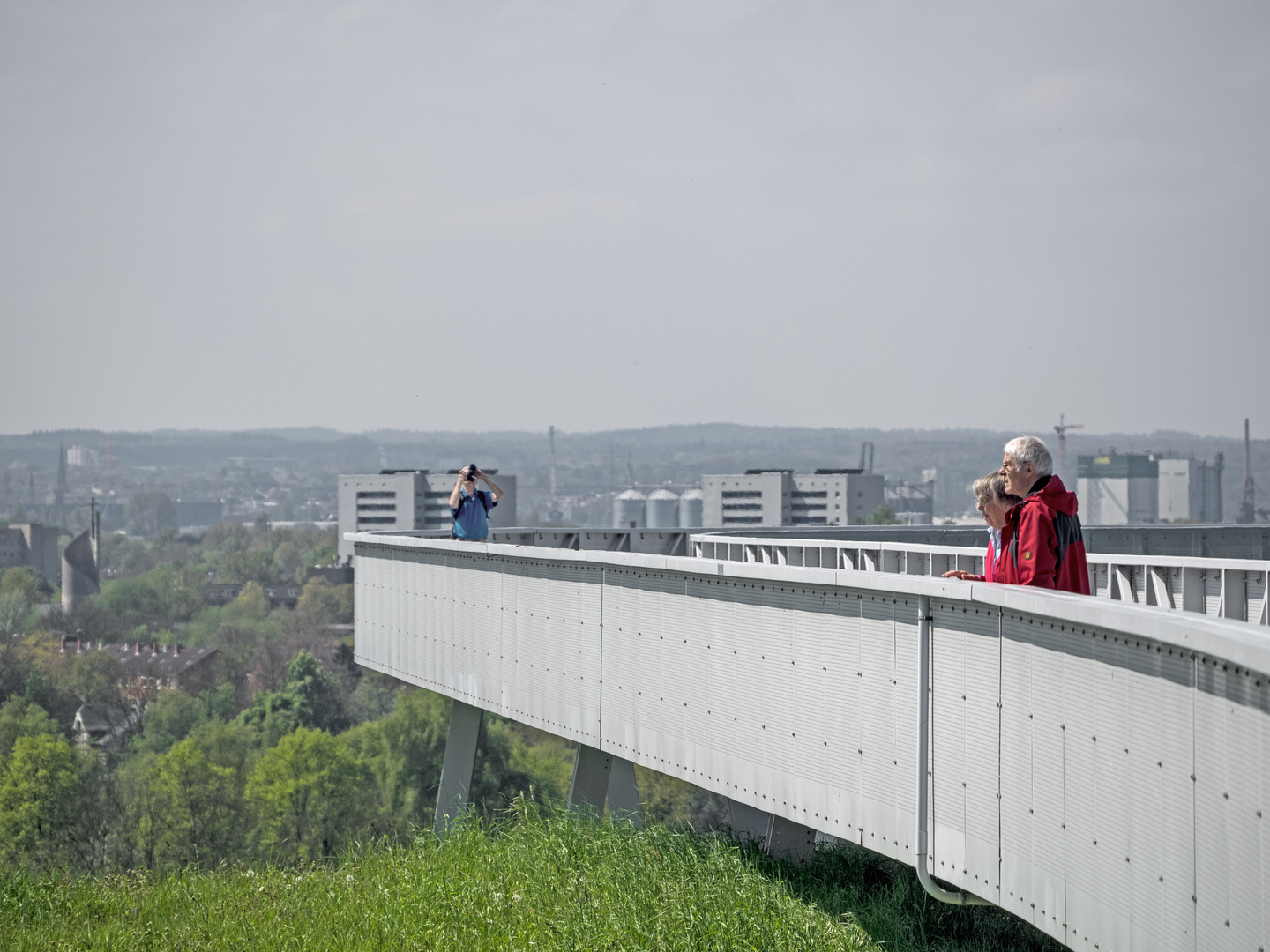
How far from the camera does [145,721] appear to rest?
3622 inches

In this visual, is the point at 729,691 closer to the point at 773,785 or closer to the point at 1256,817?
the point at 773,785

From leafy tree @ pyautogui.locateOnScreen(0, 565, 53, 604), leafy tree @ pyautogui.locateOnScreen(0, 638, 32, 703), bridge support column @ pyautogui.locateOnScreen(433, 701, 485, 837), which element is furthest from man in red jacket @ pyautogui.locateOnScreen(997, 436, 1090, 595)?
leafy tree @ pyautogui.locateOnScreen(0, 565, 53, 604)

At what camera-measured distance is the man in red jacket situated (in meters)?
6.85

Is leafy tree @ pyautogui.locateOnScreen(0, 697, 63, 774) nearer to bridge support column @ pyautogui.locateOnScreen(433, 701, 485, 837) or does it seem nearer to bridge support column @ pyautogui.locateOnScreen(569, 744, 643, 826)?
bridge support column @ pyautogui.locateOnScreen(433, 701, 485, 837)

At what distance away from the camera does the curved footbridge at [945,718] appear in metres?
5.37

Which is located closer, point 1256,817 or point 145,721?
point 1256,817

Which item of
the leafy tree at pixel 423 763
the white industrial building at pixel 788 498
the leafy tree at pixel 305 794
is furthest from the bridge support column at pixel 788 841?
the white industrial building at pixel 788 498

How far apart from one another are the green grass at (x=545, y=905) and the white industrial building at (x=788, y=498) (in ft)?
429

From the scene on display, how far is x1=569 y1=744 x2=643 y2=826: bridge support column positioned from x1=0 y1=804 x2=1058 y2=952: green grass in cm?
88

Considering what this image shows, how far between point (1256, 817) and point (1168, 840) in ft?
2.68

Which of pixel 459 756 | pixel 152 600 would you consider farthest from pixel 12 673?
pixel 459 756

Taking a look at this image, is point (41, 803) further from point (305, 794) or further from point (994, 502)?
point (994, 502)

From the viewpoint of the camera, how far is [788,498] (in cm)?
15038

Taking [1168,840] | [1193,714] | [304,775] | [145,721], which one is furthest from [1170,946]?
[145,721]
